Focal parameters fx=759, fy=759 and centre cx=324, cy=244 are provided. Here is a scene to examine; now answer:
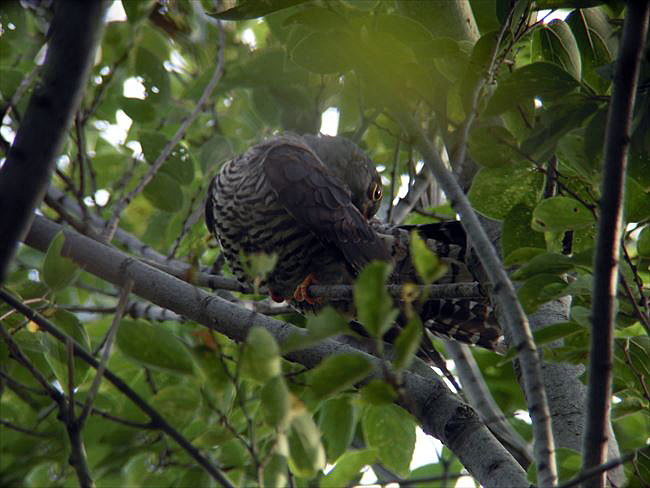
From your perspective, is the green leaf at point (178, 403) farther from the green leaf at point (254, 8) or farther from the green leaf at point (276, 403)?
the green leaf at point (254, 8)

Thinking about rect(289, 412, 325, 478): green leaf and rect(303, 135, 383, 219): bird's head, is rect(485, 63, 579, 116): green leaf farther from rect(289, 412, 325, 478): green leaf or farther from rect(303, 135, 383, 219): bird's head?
rect(303, 135, 383, 219): bird's head

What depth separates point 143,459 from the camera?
255 cm

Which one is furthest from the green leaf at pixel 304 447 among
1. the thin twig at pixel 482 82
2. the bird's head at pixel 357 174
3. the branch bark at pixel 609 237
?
the bird's head at pixel 357 174

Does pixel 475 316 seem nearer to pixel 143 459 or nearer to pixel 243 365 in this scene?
pixel 143 459

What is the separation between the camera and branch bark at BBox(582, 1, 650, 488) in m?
1.33

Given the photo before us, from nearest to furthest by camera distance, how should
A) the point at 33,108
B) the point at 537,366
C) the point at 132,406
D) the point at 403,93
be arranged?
the point at 33,108 → the point at 537,366 → the point at 403,93 → the point at 132,406

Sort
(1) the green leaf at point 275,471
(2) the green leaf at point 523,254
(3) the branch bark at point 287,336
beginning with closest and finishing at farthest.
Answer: (1) the green leaf at point 275,471 → (2) the green leaf at point 523,254 → (3) the branch bark at point 287,336

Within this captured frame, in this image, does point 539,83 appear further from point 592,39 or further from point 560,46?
point 592,39

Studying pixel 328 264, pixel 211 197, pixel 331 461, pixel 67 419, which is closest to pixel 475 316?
pixel 328 264

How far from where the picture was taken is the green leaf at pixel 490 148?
6.55ft

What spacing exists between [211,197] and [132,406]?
152 centimetres

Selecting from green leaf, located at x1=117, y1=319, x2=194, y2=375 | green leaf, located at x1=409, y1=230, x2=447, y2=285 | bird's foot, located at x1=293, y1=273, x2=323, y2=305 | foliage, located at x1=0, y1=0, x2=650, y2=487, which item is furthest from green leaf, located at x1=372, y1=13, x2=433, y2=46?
bird's foot, located at x1=293, y1=273, x2=323, y2=305

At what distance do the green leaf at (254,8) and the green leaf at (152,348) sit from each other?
0.86 meters

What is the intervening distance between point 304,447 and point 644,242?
1048 mm
